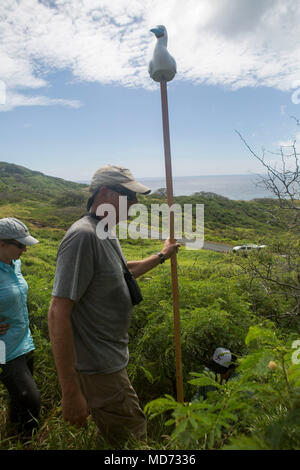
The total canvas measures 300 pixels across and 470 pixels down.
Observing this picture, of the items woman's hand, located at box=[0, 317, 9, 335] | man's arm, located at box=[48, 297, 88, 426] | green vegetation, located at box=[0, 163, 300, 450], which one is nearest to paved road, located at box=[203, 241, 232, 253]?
green vegetation, located at box=[0, 163, 300, 450]

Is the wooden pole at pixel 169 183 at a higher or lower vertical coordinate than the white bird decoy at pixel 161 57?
lower

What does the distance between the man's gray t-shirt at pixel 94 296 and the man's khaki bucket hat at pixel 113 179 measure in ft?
0.95

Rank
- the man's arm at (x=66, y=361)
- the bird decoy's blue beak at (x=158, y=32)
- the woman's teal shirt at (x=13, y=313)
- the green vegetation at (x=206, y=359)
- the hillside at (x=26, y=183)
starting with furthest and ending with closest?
the hillside at (x=26, y=183)
the woman's teal shirt at (x=13, y=313)
the bird decoy's blue beak at (x=158, y=32)
the man's arm at (x=66, y=361)
the green vegetation at (x=206, y=359)

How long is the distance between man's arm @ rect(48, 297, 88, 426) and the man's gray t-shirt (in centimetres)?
10

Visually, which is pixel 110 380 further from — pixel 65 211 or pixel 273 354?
pixel 65 211

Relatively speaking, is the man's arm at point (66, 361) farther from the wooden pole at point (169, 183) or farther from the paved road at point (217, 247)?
the paved road at point (217, 247)

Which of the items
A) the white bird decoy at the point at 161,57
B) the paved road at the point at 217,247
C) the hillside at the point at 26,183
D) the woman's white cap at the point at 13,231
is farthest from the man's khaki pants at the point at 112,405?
the hillside at the point at 26,183

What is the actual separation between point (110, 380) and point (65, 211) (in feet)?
→ 239

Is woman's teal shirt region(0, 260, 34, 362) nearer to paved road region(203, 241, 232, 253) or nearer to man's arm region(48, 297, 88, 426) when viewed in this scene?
man's arm region(48, 297, 88, 426)

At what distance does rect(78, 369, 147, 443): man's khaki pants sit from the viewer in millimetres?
2043

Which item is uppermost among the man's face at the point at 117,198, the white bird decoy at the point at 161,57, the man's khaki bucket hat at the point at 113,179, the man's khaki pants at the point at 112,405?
the white bird decoy at the point at 161,57

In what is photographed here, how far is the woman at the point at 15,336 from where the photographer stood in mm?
2666

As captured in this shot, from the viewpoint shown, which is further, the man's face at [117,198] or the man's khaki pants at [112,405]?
the man's face at [117,198]
